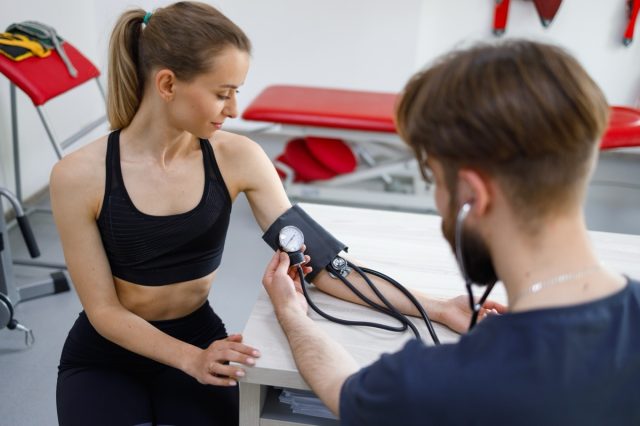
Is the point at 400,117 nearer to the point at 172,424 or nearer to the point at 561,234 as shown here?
the point at 561,234

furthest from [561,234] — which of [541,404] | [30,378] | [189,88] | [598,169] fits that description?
[598,169]

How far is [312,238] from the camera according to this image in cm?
126

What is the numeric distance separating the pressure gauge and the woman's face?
0.26 meters

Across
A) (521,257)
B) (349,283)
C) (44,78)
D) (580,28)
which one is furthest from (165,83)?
(580,28)

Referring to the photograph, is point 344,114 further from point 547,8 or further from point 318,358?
point 318,358

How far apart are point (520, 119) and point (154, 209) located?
835 mm

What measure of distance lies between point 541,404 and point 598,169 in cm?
348

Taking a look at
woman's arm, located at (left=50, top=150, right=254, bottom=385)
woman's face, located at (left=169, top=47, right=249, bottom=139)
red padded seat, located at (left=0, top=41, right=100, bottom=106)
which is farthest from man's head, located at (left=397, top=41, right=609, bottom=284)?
red padded seat, located at (left=0, top=41, right=100, bottom=106)

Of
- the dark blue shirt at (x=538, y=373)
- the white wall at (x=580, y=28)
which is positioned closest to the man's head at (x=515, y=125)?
the dark blue shirt at (x=538, y=373)

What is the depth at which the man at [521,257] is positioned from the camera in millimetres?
684

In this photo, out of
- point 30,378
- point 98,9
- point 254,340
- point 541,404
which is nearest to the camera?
point 541,404

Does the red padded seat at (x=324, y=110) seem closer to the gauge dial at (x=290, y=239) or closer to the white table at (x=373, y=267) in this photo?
the white table at (x=373, y=267)

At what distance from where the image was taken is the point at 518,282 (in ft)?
2.50

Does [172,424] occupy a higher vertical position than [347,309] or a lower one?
lower
